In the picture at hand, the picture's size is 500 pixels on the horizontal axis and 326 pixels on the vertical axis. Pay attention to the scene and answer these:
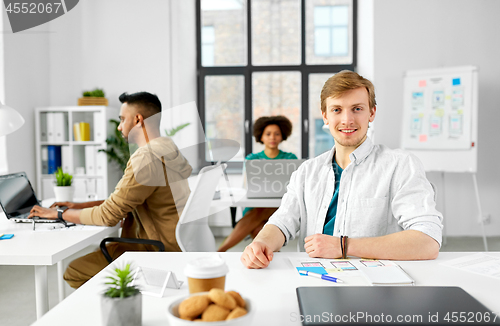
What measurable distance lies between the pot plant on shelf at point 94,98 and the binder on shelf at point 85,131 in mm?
248

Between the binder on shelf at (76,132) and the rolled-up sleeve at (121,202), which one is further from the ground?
the binder on shelf at (76,132)

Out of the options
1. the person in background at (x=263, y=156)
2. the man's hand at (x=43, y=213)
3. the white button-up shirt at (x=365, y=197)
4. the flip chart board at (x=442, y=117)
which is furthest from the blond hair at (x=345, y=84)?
the flip chart board at (x=442, y=117)

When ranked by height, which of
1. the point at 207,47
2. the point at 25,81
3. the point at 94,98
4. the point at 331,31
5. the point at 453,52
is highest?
the point at 331,31

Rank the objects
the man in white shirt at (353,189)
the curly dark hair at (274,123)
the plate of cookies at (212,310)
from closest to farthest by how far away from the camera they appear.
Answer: the plate of cookies at (212,310)
the man in white shirt at (353,189)
the curly dark hair at (274,123)

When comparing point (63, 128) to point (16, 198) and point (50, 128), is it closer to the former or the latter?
point (50, 128)

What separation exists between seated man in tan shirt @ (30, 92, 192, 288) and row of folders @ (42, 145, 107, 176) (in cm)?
225

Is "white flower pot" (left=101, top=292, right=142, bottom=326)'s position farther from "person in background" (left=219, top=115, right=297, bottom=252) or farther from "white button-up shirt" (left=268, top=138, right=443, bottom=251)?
"person in background" (left=219, top=115, right=297, bottom=252)

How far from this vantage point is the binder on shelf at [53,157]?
4.12m

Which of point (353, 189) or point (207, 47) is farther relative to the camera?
point (207, 47)

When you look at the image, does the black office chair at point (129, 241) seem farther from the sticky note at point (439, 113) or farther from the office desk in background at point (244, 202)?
the sticky note at point (439, 113)

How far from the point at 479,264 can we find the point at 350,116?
2.13ft

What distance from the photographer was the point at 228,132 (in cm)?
508

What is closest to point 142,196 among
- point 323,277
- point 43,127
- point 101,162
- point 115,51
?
point 323,277

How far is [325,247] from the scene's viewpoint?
120 cm
